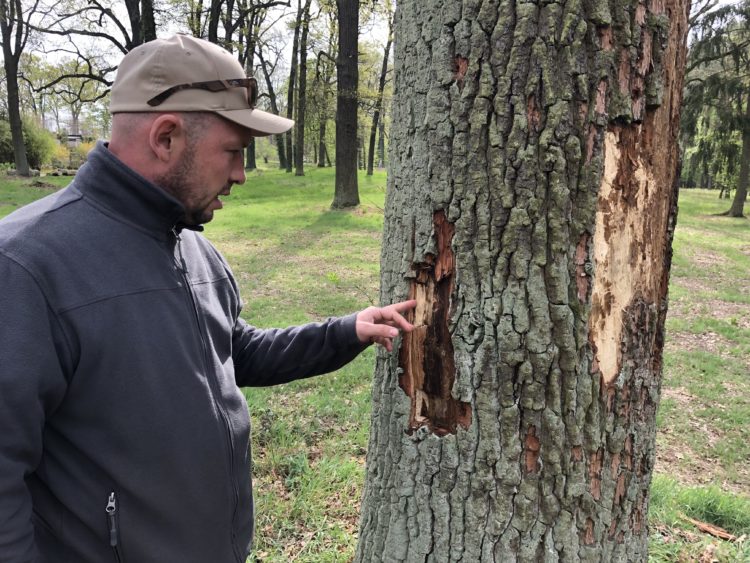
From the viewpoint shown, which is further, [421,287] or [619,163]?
[421,287]

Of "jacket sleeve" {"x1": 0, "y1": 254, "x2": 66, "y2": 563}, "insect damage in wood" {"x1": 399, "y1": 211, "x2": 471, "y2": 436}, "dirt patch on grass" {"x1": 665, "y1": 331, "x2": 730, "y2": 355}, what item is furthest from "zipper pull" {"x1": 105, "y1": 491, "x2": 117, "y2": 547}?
"dirt patch on grass" {"x1": 665, "y1": 331, "x2": 730, "y2": 355}

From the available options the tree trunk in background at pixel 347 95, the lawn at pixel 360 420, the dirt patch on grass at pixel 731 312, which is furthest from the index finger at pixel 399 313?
the tree trunk in background at pixel 347 95

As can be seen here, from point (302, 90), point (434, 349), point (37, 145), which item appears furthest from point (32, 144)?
point (434, 349)

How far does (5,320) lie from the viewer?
119 centimetres

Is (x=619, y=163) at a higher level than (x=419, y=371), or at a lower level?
higher

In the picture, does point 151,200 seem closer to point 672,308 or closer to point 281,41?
point 672,308

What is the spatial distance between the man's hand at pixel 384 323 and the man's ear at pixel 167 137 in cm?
82

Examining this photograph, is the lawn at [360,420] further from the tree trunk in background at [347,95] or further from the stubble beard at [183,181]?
the tree trunk in background at [347,95]

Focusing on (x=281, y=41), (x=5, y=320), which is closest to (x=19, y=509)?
(x=5, y=320)

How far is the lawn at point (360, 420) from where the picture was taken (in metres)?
2.86

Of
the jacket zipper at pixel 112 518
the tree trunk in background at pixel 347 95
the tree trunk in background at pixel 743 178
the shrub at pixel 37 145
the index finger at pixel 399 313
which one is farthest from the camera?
the shrub at pixel 37 145

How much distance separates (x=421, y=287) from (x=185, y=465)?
903 millimetres

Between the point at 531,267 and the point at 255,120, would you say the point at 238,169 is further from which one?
the point at 531,267

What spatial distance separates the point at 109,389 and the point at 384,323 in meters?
0.90
